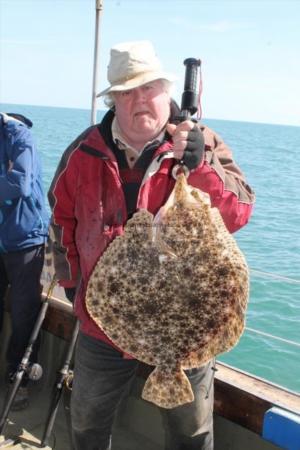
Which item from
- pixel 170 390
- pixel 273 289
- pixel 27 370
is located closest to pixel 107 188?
pixel 170 390

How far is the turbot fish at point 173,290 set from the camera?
6.66 ft

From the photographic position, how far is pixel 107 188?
2.46m

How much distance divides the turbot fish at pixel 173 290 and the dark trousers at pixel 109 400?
0.36 meters

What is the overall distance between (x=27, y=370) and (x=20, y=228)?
40.7 inches

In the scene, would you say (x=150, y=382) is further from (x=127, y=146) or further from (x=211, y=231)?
(x=127, y=146)

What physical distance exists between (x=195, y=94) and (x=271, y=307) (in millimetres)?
8872

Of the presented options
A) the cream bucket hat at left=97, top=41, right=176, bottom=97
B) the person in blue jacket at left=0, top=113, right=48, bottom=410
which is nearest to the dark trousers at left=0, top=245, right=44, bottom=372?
the person in blue jacket at left=0, top=113, right=48, bottom=410

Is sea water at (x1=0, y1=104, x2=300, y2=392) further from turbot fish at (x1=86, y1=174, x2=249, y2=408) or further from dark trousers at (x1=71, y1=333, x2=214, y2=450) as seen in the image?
turbot fish at (x1=86, y1=174, x2=249, y2=408)

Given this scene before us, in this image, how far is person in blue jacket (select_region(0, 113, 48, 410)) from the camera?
12.1 ft

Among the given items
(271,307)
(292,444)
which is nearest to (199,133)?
(292,444)

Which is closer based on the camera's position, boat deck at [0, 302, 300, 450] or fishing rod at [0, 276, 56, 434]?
boat deck at [0, 302, 300, 450]

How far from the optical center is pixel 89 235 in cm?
248

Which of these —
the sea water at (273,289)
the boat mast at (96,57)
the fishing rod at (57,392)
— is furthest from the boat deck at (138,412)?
the boat mast at (96,57)

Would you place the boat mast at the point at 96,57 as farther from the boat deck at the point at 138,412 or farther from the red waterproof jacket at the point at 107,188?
the boat deck at the point at 138,412
